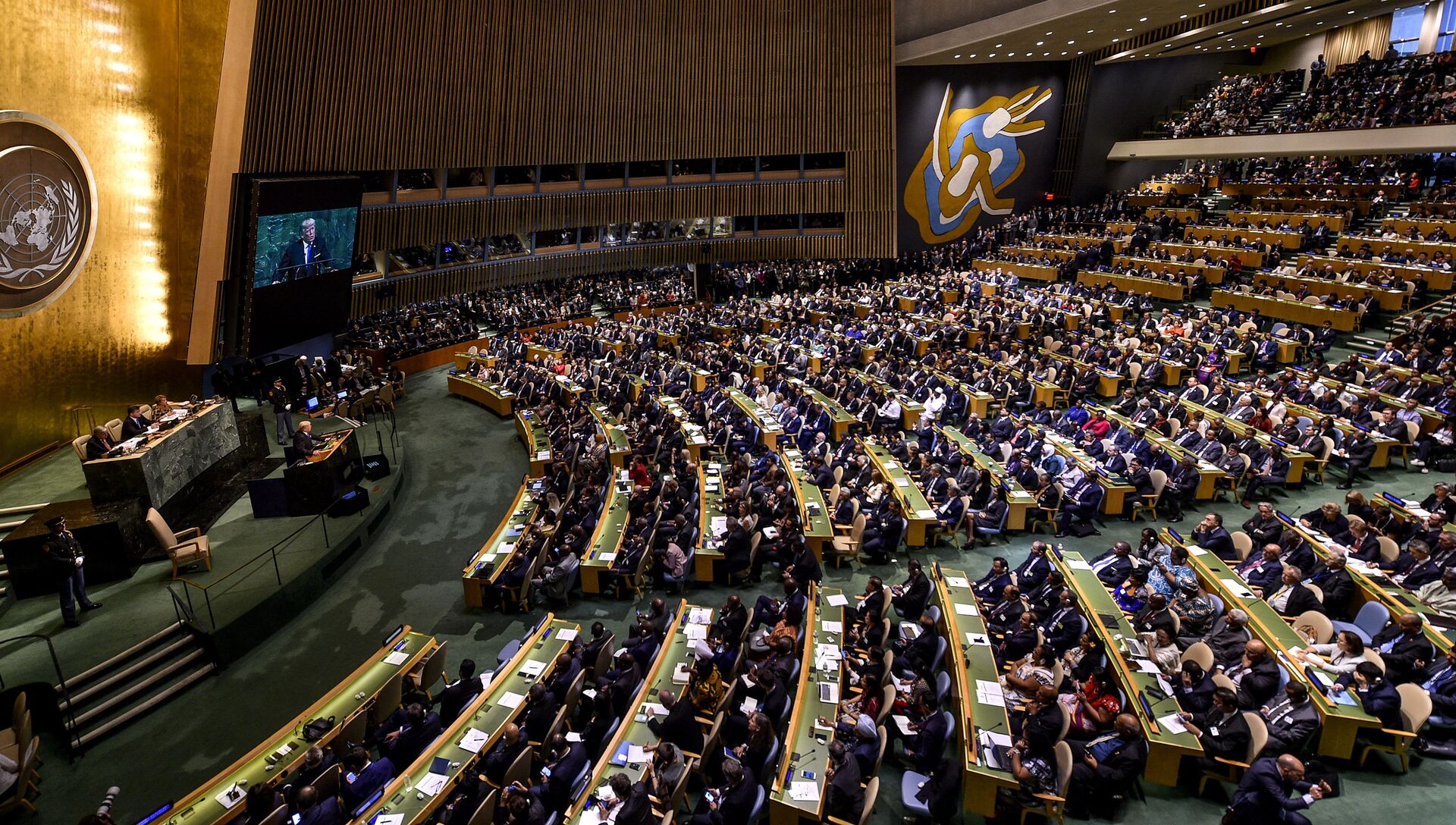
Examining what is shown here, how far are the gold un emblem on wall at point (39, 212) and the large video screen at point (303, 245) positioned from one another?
8.61 ft

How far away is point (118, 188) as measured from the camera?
11906 millimetres

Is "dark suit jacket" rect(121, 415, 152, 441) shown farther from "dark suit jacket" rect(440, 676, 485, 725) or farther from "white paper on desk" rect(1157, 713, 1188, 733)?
"white paper on desk" rect(1157, 713, 1188, 733)

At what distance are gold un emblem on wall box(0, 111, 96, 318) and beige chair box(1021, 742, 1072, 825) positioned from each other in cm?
1252

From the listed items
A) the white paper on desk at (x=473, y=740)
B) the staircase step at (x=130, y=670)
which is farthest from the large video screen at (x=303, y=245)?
the white paper on desk at (x=473, y=740)

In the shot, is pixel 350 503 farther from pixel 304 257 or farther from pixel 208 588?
pixel 304 257

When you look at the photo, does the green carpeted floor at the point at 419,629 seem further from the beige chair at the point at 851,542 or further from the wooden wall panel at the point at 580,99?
the wooden wall panel at the point at 580,99

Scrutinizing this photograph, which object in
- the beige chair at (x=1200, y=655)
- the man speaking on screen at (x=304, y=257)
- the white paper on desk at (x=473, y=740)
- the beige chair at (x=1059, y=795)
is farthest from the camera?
the man speaking on screen at (x=304, y=257)

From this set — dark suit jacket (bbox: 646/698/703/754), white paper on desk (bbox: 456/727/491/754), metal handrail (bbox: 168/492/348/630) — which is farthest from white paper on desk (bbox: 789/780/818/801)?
metal handrail (bbox: 168/492/348/630)

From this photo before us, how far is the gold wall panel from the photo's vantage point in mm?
10398

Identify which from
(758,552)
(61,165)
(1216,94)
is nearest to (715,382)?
(758,552)

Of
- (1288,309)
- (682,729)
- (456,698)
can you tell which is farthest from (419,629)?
(1288,309)

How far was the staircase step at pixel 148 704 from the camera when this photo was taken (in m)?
7.54

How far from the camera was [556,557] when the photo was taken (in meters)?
10.1

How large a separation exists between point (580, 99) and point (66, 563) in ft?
54.4
